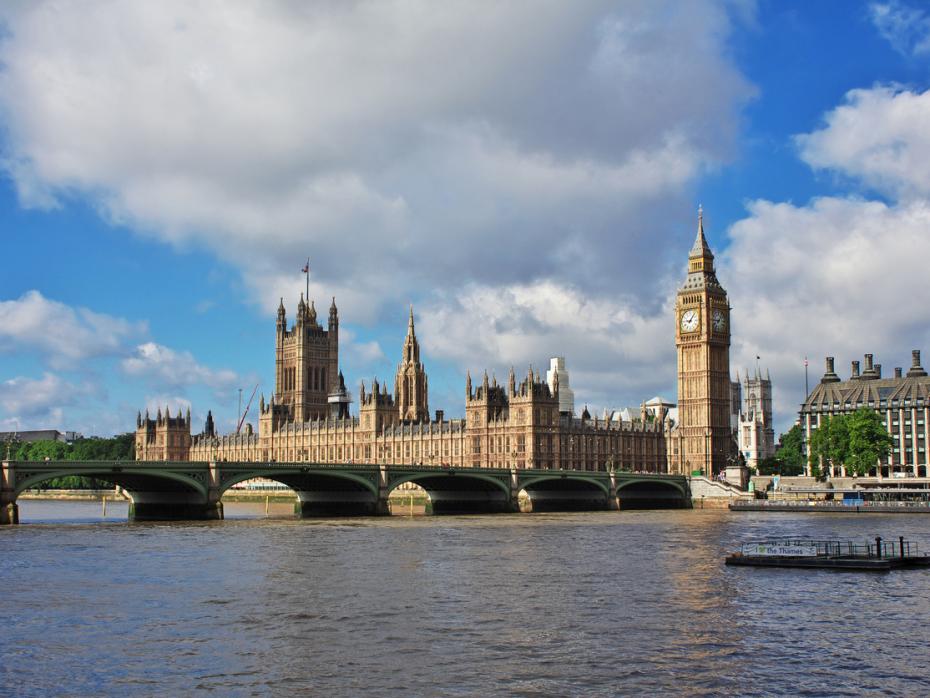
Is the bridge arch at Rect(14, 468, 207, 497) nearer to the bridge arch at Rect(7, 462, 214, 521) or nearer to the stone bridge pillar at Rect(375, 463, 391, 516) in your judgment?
the bridge arch at Rect(7, 462, 214, 521)

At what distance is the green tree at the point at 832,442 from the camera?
143m

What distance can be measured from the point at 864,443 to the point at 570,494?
36106mm

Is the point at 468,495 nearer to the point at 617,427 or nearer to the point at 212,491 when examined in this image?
the point at 212,491

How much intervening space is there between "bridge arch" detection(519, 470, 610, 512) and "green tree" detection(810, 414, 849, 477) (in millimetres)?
30153

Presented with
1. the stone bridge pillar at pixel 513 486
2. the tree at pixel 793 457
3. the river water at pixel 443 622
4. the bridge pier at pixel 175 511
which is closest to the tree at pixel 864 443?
the tree at pixel 793 457

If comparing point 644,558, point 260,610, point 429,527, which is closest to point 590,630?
point 260,610

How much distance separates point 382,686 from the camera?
31078mm

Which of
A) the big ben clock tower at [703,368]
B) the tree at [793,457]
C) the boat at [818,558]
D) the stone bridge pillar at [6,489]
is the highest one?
the big ben clock tower at [703,368]

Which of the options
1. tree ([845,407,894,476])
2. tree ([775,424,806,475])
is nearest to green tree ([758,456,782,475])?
tree ([775,424,806,475])

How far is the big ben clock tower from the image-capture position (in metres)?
178

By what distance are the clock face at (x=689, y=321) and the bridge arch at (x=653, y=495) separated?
3793 centimetres

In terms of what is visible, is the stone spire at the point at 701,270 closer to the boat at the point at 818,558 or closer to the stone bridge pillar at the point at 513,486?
the stone bridge pillar at the point at 513,486

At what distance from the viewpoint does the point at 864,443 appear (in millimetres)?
141000

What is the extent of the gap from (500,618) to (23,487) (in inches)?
2124
